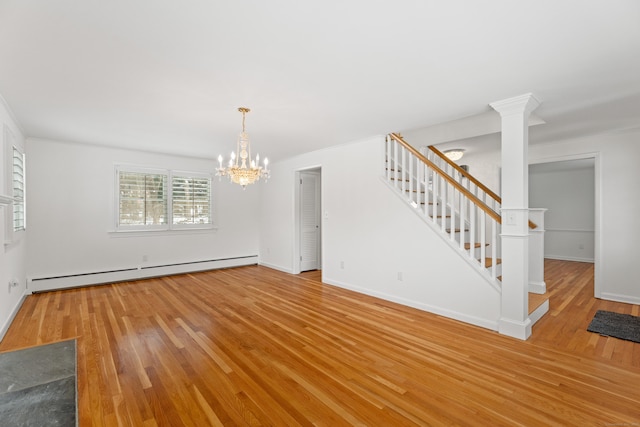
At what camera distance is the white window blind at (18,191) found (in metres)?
3.59

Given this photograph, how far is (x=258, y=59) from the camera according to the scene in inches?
85.7

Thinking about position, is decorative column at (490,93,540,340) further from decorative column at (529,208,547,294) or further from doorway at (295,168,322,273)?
doorway at (295,168,322,273)

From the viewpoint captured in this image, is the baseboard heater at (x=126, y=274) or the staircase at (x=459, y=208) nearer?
the staircase at (x=459, y=208)

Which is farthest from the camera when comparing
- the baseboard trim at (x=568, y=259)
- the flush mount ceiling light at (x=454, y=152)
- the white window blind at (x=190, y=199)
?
the baseboard trim at (x=568, y=259)

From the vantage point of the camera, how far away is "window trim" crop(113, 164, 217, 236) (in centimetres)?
Answer: 524

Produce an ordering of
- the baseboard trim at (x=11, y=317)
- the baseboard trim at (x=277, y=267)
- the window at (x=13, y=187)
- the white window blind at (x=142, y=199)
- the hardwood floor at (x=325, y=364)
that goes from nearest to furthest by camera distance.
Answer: the hardwood floor at (x=325, y=364) < the baseboard trim at (x=11, y=317) < the window at (x=13, y=187) < the white window blind at (x=142, y=199) < the baseboard trim at (x=277, y=267)

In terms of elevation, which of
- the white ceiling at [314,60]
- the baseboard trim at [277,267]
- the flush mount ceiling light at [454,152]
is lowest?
the baseboard trim at [277,267]

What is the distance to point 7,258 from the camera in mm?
3270

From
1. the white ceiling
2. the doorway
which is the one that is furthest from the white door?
the white ceiling

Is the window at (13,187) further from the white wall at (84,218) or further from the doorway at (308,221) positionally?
the doorway at (308,221)

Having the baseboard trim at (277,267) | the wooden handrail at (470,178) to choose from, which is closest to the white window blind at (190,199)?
the baseboard trim at (277,267)

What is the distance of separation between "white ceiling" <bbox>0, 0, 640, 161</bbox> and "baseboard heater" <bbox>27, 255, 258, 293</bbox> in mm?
2499

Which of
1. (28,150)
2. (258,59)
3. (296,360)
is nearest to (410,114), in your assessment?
(258,59)

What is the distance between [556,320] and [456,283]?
4.00ft
